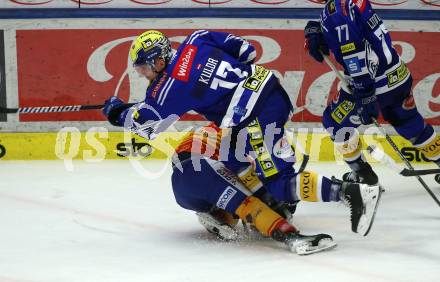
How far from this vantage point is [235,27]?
6.18 metres

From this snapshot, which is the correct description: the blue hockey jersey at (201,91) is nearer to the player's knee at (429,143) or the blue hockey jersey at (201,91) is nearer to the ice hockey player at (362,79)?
the ice hockey player at (362,79)

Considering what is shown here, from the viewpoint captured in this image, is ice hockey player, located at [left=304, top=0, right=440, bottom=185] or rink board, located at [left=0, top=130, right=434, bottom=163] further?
rink board, located at [left=0, top=130, right=434, bottom=163]

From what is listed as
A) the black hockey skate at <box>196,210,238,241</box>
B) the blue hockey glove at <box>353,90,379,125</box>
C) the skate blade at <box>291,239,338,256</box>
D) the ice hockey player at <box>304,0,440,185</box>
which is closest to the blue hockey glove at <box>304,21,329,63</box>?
the ice hockey player at <box>304,0,440,185</box>

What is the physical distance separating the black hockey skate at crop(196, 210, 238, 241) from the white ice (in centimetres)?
5

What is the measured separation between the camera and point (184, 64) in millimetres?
4055

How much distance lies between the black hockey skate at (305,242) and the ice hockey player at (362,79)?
43.9 inches

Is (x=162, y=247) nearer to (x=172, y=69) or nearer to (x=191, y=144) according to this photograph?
(x=191, y=144)

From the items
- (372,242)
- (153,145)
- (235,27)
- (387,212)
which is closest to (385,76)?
(387,212)

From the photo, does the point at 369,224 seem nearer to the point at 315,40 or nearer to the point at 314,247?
the point at 314,247

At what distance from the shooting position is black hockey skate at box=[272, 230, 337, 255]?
12.7 ft

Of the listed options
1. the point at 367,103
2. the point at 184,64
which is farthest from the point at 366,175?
the point at 184,64

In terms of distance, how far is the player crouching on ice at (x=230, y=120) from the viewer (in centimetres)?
396

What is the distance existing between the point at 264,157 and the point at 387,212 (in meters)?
1.13

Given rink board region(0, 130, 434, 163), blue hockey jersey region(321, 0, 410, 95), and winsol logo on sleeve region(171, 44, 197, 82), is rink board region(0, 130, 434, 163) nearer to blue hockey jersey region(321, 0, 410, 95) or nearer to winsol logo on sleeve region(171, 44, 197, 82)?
blue hockey jersey region(321, 0, 410, 95)
